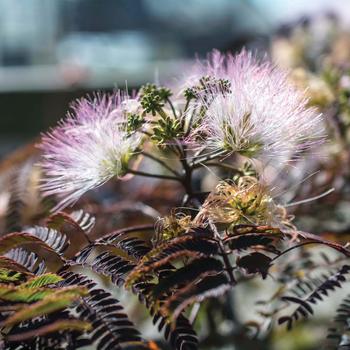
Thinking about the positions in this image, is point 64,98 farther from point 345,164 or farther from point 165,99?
point 165,99

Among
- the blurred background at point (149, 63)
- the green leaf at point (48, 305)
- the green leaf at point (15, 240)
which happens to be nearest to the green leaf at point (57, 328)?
the green leaf at point (48, 305)

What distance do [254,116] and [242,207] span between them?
0.07m

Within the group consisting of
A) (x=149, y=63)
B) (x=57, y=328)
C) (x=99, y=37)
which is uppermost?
(x=99, y=37)

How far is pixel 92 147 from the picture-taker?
0.63 metres

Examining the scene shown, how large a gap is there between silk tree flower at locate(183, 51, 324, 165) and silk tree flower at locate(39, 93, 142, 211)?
0.07 metres

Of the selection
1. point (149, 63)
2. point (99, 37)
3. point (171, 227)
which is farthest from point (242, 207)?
point (99, 37)

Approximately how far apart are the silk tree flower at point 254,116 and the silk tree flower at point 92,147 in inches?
2.9

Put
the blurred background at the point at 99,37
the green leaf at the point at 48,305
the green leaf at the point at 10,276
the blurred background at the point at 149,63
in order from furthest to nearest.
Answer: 1. the blurred background at the point at 99,37
2. the blurred background at the point at 149,63
3. the green leaf at the point at 10,276
4. the green leaf at the point at 48,305

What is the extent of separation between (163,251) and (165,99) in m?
0.16

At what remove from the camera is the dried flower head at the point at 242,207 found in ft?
1.88

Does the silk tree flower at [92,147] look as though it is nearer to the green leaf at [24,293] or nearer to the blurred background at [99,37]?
the green leaf at [24,293]

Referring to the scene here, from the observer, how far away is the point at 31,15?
17.7ft

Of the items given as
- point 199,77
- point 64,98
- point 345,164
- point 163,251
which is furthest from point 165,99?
point 64,98

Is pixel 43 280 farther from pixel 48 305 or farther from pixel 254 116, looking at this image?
pixel 254 116
